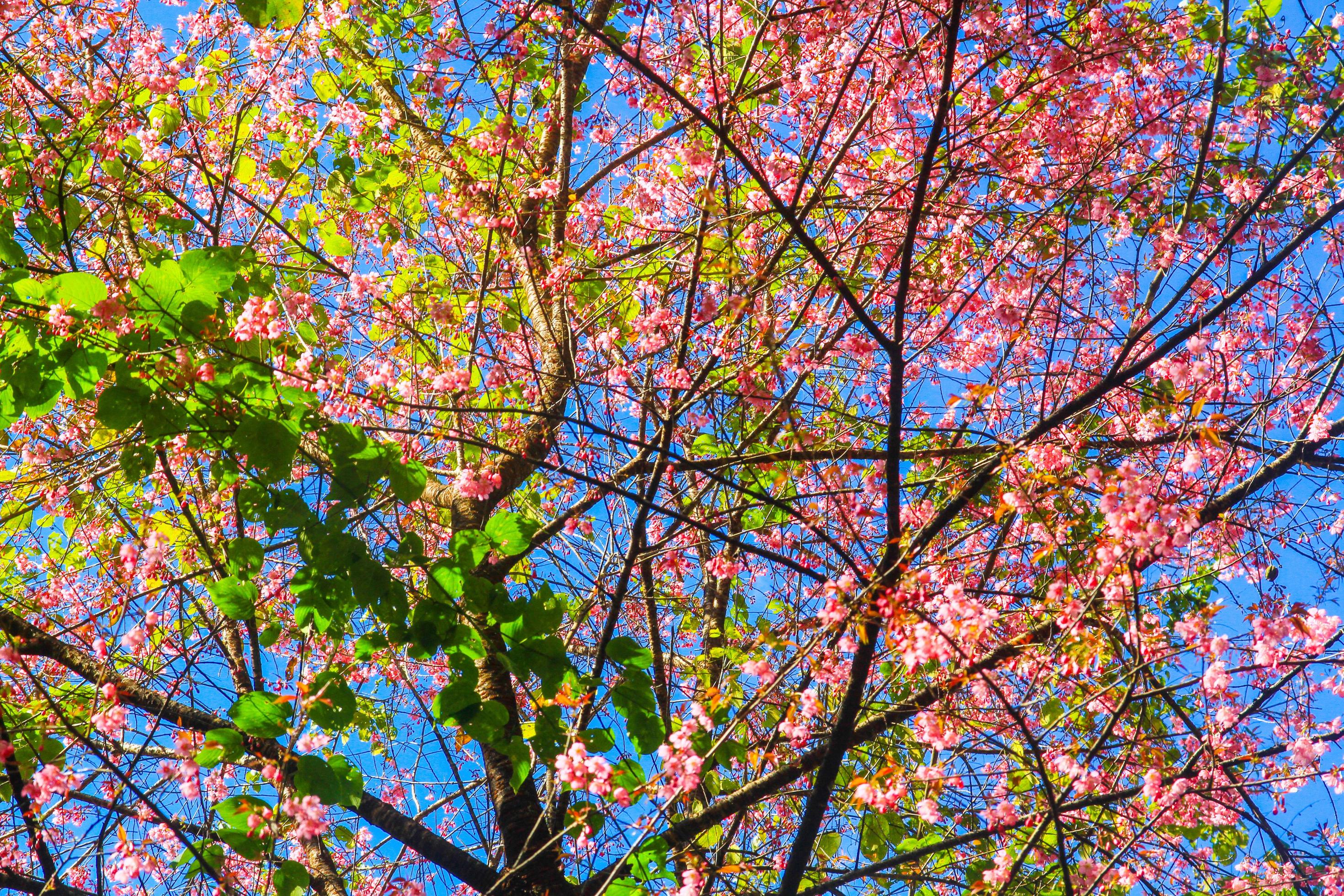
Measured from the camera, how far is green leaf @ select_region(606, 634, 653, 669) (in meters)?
3.42

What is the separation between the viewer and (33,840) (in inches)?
120

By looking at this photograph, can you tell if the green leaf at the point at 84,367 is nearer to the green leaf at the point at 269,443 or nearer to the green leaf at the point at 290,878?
the green leaf at the point at 269,443

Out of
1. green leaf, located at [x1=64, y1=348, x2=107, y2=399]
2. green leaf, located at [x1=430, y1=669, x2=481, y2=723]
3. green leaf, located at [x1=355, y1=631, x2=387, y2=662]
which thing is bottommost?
green leaf, located at [x1=430, y1=669, x2=481, y2=723]

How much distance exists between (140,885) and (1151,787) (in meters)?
4.24

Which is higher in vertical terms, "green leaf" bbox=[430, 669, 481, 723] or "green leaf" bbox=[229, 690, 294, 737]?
"green leaf" bbox=[430, 669, 481, 723]

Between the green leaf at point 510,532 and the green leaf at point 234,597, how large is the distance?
32.0 inches

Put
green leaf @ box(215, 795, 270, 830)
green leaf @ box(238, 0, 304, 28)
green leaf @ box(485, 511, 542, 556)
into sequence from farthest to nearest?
green leaf @ box(238, 0, 304, 28) < green leaf @ box(485, 511, 542, 556) < green leaf @ box(215, 795, 270, 830)

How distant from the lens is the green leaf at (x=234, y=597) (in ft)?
10.1

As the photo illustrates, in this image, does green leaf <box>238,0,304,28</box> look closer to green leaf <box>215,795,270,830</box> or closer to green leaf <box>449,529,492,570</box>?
green leaf <box>449,529,492,570</box>

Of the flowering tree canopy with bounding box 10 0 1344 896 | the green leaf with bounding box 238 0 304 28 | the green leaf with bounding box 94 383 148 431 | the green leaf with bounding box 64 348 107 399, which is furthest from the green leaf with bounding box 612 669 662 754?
the green leaf with bounding box 238 0 304 28

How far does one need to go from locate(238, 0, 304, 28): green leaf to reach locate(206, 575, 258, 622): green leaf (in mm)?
2483

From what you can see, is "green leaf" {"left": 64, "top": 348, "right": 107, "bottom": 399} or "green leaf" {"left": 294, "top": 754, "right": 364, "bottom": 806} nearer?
"green leaf" {"left": 294, "top": 754, "right": 364, "bottom": 806}

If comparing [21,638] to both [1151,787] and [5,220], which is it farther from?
[1151,787]

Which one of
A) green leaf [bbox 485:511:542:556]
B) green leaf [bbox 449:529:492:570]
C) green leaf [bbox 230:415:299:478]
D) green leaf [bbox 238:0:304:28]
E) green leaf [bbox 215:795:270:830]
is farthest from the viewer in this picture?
green leaf [bbox 238:0:304:28]
